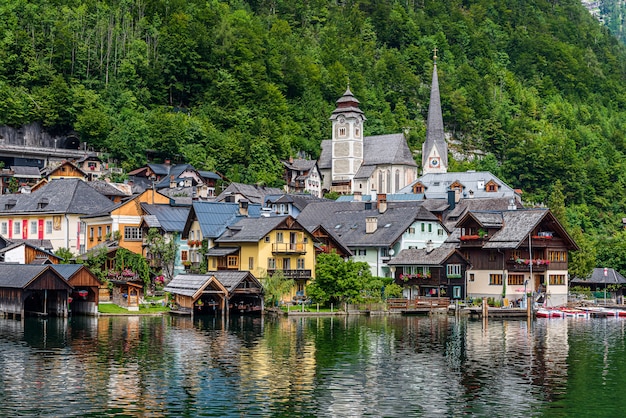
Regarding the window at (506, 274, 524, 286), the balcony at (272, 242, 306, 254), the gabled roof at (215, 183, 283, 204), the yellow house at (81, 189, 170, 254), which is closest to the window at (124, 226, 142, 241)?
the yellow house at (81, 189, 170, 254)

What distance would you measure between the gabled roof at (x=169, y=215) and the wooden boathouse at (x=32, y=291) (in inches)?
690

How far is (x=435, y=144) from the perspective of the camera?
16675cm

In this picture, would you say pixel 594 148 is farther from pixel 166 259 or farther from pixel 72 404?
pixel 72 404

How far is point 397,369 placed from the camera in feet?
154

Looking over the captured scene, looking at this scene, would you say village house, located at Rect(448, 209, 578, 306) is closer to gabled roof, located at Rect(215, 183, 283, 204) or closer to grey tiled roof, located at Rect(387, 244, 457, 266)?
grey tiled roof, located at Rect(387, 244, 457, 266)

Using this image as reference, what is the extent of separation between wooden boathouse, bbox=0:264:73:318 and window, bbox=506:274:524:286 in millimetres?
38627

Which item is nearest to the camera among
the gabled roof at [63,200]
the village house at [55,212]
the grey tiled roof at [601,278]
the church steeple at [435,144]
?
the village house at [55,212]

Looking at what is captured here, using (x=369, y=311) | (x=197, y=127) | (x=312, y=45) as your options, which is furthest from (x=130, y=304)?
(x=312, y=45)

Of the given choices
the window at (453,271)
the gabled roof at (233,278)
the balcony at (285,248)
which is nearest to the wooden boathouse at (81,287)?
the gabled roof at (233,278)

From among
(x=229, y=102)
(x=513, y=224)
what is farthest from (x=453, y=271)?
(x=229, y=102)

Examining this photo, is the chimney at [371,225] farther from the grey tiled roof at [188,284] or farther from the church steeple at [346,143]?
the church steeple at [346,143]

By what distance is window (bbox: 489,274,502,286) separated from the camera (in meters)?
85.6

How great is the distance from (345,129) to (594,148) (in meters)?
58.7

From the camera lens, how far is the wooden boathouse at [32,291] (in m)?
66.4
